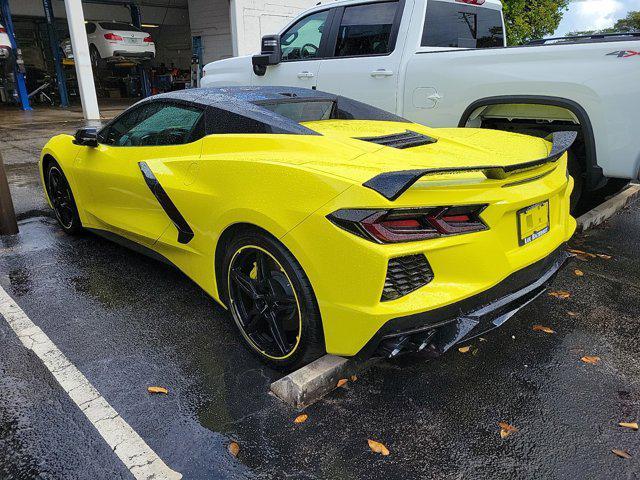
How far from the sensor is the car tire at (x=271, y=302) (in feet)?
7.86

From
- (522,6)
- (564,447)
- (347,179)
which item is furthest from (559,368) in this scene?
(522,6)

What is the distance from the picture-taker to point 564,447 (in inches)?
87.6

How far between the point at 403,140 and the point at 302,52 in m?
3.57

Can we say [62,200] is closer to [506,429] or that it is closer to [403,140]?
[403,140]

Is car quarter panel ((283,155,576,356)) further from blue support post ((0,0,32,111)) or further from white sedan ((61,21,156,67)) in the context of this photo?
white sedan ((61,21,156,67))

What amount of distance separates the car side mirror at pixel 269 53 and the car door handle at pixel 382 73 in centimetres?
152

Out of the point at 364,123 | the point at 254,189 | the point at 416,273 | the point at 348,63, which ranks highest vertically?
the point at 348,63

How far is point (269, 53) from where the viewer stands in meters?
6.05

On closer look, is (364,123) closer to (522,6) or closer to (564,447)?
(564,447)

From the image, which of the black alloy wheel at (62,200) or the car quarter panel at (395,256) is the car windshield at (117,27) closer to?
the black alloy wheel at (62,200)

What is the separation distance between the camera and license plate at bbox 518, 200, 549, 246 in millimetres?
2426

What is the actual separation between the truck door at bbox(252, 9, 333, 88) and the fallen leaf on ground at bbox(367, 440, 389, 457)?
4431 mm

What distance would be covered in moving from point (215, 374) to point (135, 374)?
442mm

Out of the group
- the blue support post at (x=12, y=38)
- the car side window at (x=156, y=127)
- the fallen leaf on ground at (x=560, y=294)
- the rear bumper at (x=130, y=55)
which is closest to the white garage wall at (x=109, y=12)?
the rear bumper at (x=130, y=55)
